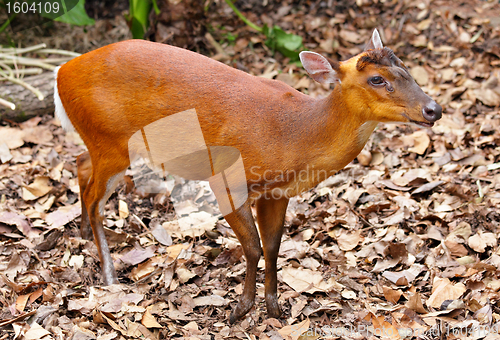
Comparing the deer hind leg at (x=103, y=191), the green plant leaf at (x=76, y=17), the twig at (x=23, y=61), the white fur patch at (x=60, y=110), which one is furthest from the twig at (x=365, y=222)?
the green plant leaf at (x=76, y=17)

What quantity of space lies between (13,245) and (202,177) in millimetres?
1875

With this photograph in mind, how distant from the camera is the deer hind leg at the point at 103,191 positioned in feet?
12.1

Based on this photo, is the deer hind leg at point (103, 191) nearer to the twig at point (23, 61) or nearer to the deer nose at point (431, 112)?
the deer nose at point (431, 112)

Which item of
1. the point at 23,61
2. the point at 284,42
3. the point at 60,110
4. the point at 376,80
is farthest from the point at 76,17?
the point at 376,80

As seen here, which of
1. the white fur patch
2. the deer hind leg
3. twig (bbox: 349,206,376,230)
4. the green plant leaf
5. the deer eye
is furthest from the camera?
the green plant leaf

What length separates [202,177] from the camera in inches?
139

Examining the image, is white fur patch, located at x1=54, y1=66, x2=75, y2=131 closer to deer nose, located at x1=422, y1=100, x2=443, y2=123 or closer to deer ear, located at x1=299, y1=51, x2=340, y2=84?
deer ear, located at x1=299, y1=51, x2=340, y2=84

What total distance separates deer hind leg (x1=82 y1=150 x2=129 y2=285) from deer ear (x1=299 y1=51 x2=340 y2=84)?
148 centimetres

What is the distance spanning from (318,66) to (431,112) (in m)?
0.71

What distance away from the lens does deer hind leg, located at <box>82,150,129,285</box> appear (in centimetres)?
368

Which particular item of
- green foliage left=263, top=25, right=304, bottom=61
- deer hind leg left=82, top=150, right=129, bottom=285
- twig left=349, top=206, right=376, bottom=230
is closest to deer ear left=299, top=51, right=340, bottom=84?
deer hind leg left=82, top=150, right=129, bottom=285

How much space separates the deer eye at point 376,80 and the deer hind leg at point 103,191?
5.92 feet

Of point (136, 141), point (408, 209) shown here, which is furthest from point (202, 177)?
point (408, 209)

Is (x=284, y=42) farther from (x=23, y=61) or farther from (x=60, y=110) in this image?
(x=60, y=110)
